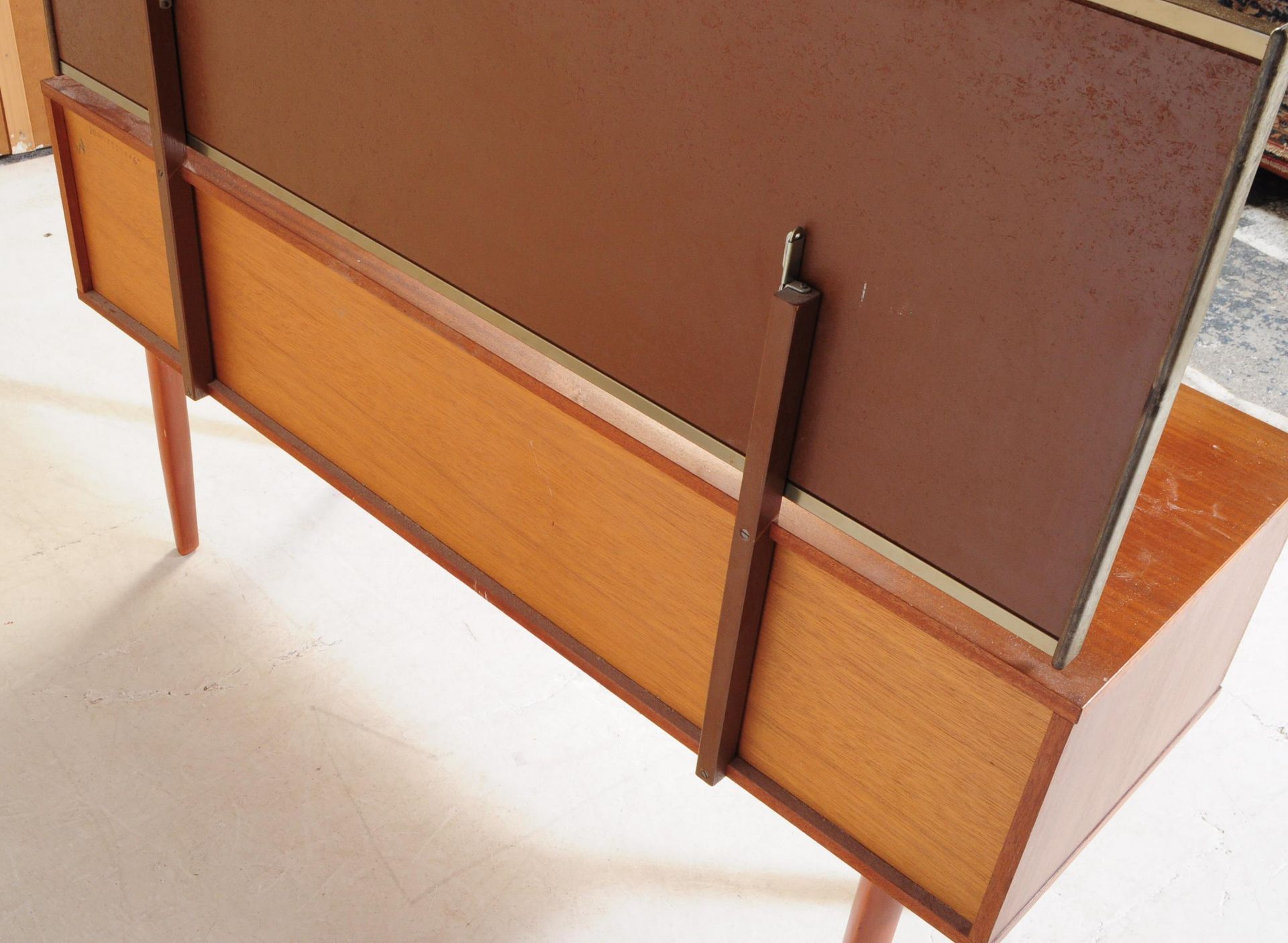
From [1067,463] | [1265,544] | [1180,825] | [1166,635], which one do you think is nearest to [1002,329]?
[1067,463]

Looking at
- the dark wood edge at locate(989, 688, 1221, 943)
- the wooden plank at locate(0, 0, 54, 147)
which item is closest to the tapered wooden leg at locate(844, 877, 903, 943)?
the dark wood edge at locate(989, 688, 1221, 943)

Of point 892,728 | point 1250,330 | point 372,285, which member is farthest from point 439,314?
point 1250,330

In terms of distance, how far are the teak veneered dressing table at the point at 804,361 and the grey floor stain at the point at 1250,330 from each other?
4.55ft

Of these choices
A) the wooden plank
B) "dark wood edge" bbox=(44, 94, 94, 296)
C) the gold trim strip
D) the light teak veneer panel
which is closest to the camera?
the gold trim strip

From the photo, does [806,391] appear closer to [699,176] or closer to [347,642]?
[699,176]

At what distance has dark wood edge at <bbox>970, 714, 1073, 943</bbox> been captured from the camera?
82 cm

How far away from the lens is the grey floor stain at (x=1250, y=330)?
2.50m

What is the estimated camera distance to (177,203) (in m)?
1.34

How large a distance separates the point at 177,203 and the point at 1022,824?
1036 mm

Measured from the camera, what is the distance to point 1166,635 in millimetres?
984

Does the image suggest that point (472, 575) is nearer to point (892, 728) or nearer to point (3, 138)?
point (892, 728)

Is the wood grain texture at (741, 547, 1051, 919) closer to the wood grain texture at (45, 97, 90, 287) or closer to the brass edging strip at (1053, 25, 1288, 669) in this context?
the brass edging strip at (1053, 25, 1288, 669)

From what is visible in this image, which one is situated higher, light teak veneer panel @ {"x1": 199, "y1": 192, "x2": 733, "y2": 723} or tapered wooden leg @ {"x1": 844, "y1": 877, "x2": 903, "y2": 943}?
light teak veneer panel @ {"x1": 199, "y1": 192, "x2": 733, "y2": 723}

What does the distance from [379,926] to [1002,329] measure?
1106mm
